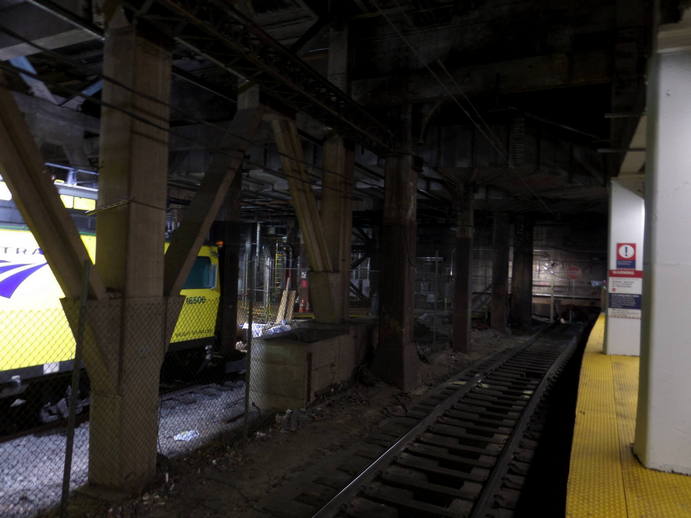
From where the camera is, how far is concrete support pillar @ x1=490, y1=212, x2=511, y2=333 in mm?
20328

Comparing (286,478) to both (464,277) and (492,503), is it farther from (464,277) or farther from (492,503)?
(464,277)

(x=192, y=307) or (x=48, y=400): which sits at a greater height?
(x=192, y=307)

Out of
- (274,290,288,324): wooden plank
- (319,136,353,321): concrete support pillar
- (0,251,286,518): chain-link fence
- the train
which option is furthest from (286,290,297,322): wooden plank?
the train

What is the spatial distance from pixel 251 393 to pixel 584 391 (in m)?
5.51

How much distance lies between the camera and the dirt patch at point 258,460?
189 inches

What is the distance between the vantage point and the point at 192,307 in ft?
34.1

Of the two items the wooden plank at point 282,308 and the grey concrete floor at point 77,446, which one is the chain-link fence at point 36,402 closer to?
the grey concrete floor at point 77,446

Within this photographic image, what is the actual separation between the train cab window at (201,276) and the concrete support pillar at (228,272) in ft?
1.03

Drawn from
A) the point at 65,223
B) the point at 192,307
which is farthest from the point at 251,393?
the point at 65,223

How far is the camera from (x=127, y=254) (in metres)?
4.97

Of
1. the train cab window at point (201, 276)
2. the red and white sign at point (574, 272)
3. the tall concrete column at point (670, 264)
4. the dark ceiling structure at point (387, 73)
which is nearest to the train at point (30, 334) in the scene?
the train cab window at point (201, 276)

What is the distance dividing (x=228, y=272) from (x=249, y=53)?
615cm

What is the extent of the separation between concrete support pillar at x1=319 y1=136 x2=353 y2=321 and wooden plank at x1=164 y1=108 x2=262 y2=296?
353 cm

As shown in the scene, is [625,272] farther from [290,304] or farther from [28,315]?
[290,304]
